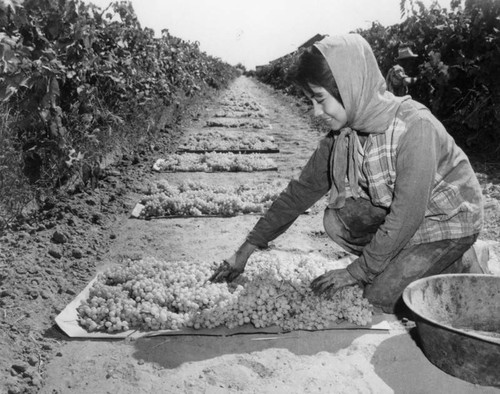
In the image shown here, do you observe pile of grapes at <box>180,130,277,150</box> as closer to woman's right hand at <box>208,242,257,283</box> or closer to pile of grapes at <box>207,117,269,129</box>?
pile of grapes at <box>207,117,269,129</box>

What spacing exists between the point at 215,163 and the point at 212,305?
420 centimetres

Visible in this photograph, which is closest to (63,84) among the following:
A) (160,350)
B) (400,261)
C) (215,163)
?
(215,163)

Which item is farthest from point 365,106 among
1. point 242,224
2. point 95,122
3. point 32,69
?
point 95,122

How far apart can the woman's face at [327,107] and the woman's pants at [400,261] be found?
0.77 m

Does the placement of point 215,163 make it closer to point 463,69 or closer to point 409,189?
point 463,69

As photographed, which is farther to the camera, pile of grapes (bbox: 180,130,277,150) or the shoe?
pile of grapes (bbox: 180,130,277,150)

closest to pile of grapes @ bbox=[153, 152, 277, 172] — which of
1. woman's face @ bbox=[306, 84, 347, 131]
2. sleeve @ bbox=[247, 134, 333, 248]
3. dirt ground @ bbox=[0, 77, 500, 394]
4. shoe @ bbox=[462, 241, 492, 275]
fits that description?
dirt ground @ bbox=[0, 77, 500, 394]

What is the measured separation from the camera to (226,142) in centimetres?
888

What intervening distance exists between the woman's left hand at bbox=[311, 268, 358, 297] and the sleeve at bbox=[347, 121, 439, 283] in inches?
7.4

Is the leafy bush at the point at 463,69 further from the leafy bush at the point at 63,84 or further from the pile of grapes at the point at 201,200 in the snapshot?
the leafy bush at the point at 63,84

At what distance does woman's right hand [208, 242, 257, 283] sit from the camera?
3443 millimetres

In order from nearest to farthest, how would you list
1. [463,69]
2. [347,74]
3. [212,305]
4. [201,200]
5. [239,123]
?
[347,74], [212,305], [201,200], [463,69], [239,123]

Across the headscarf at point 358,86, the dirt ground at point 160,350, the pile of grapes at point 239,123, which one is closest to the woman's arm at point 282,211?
the headscarf at point 358,86

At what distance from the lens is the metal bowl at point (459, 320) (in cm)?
235
